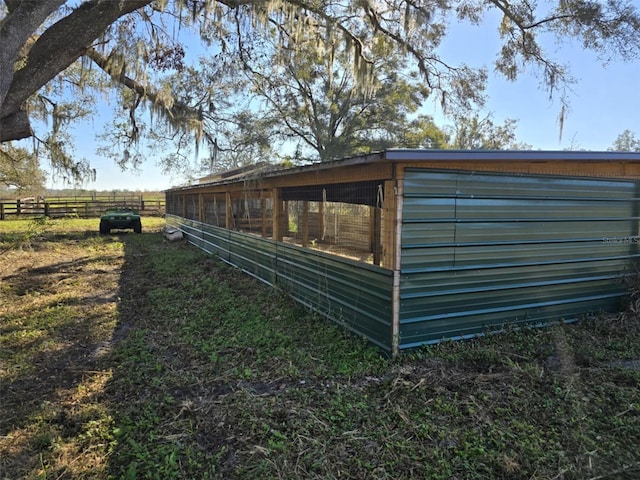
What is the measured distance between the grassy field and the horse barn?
0.35 metres

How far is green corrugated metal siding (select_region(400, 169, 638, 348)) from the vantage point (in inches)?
182

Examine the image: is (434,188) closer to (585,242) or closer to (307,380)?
(307,380)

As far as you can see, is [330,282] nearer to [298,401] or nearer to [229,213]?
[298,401]

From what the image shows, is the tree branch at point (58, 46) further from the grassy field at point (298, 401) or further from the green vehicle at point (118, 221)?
the green vehicle at point (118, 221)

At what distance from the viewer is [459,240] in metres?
4.90

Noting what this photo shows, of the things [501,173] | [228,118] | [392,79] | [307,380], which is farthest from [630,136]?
[307,380]

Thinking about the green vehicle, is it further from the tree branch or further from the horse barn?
the horse barn

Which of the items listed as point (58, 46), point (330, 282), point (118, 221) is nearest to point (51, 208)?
point (118, 221)

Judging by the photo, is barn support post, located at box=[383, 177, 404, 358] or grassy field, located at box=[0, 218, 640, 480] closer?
grassy field, located at box=[0, 218, 640, 480]

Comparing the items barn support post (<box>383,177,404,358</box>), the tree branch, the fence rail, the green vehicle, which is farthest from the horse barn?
the fence rail

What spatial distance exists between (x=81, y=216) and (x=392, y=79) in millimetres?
21458

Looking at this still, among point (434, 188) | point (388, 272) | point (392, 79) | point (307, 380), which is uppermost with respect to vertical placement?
point (392, 79)

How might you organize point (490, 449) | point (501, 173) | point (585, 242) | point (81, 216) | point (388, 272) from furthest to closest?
point (81, 216) < point (585, 242) < point (501, 173) < point (388, 272) < point (490, 449)

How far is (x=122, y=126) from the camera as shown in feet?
40.5
